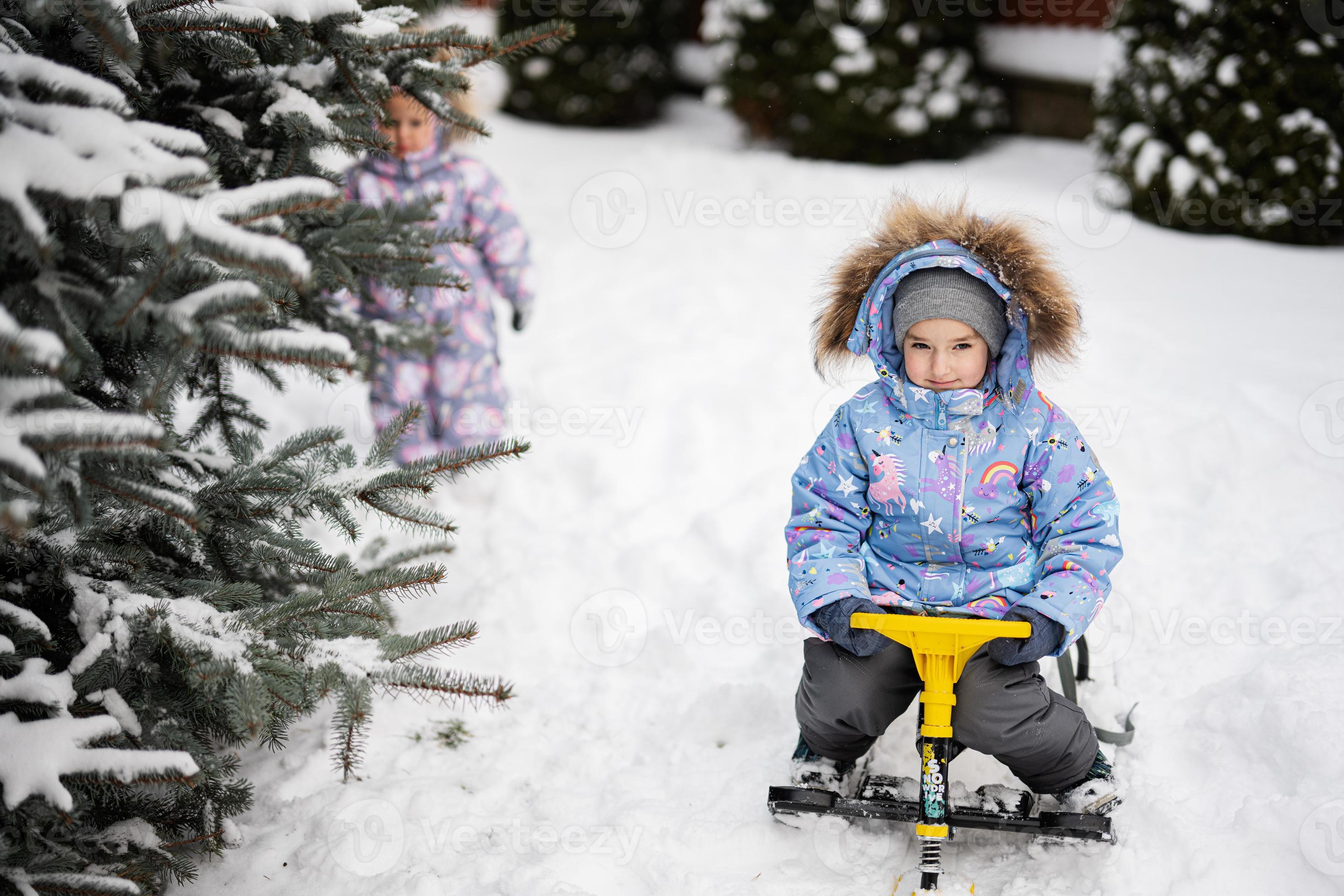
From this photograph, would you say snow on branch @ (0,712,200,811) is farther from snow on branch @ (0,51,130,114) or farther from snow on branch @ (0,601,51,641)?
snow on branch @ (0,51,130,114)

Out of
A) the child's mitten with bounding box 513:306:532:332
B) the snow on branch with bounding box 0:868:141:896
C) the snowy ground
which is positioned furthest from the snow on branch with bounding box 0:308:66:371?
the child's mitten with bounding box 513:306:532:332

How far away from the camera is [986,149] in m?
8.52

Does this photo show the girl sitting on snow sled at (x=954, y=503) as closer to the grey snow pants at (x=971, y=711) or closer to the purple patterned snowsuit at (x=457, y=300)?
the grey snow pants at (x=971, y=711)

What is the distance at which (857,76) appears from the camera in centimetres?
793

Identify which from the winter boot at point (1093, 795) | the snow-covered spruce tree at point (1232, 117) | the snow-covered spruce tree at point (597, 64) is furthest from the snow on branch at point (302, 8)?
the snow-covered spruce tree at point (597, 64)

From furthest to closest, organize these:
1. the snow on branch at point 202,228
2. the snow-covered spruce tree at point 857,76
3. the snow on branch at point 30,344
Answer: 1. the snow-covered spruce tree at point 857,76
2. the snow on branch at point 202,228
3. the snow on branch at point 30,344

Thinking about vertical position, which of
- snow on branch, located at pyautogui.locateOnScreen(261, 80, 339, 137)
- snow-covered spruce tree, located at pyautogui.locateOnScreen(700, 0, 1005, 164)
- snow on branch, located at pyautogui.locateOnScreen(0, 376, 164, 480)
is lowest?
snow on branch, located at pyautogui.locateOnScreen(0, 376, 164, 480)

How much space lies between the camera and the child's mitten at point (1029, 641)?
92.2 inches

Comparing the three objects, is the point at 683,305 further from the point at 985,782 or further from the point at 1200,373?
the point at 985,782

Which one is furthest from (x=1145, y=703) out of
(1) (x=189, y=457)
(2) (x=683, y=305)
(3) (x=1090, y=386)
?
(2) (x=683, y=305)

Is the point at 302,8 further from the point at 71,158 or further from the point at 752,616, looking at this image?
the point at 752,616

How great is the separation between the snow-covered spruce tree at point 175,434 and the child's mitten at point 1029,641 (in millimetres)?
1177

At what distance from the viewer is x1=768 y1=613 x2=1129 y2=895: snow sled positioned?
2.29 metres

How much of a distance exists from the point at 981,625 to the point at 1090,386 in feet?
9.37
